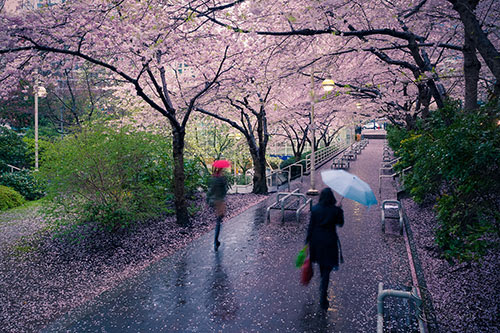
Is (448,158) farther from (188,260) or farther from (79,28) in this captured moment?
(79,28)

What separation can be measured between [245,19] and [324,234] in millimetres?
5349

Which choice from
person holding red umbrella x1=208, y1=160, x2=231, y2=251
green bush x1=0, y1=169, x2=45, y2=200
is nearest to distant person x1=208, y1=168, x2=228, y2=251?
person holding red umbrella x1=208, y1=160, x2=231, y2=251

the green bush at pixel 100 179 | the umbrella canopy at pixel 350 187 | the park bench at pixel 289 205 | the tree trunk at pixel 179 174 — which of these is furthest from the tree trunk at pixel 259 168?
the umbrella canopy at pixel 350 187

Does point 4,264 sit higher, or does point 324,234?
point 324,234

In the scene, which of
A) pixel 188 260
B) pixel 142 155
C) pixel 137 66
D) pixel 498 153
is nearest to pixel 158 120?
pixel 137 66

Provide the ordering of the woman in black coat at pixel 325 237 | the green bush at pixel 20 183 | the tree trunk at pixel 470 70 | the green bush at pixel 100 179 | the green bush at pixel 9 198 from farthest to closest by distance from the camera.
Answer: the green bush at pixel 20 183 < the green bush at pixel 9 198 < the green bush at pixel 100 179 < the tree trunk at pixel 470 70 < the woman in black coat at pixel 325 237

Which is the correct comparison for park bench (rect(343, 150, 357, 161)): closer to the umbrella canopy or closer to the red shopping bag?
the umbrella canopy

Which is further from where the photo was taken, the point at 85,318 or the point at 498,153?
the point at 85,318

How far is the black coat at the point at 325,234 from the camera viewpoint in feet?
15.6

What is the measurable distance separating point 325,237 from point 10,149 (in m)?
20.8

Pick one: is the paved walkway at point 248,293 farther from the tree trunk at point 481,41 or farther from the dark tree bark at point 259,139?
the dark tree bark at point 259,139

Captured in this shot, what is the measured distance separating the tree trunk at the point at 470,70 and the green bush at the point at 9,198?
1737cm

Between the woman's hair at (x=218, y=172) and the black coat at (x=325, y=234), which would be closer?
the black coat at (x=325, y=234)

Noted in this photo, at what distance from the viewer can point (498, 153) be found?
10.4 feet
